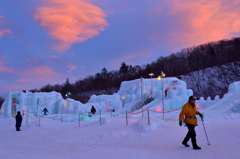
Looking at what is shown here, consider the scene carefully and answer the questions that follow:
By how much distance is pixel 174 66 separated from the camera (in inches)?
3302

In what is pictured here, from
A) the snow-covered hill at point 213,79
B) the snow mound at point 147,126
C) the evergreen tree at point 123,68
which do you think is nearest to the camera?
the snow mound at point 147,126

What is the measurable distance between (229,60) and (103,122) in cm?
6852

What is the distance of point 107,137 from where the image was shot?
1016cm

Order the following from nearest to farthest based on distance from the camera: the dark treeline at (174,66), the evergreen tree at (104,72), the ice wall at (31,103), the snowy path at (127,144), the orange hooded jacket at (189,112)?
the snowy path at (127,144) → the orange hooded jacket at (189,112) → the ice wall at (31,103) → the dark treeline at (174,66) → the evergreen tree at (104,72)

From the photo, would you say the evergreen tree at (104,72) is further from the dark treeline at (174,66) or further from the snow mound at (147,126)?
the snow mound at (147,126)

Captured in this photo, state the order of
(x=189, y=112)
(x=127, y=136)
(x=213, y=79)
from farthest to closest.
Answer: (x=213, y=79) → (x=127, y=136) → (x=189, y=112)

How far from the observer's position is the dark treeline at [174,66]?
75.2 m

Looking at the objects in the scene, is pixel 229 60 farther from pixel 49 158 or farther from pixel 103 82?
pixel 49 158

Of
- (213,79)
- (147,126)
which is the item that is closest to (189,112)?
(147,126)

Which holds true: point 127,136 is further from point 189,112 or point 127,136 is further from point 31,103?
point 31,103

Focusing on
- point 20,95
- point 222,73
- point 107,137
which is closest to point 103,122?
point 107,137

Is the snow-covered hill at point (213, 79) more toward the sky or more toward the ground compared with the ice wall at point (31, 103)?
more toward the sky

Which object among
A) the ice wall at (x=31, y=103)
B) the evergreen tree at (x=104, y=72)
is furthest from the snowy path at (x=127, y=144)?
the evergreen tree at (x=104, y=72)

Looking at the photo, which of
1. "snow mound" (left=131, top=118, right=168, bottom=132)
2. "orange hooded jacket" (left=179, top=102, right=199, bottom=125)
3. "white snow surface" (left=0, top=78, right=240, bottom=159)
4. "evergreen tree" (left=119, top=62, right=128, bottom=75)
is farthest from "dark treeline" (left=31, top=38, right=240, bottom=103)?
"orange hooded jacket" (left=179, top=102, right=199, bottom=125)
